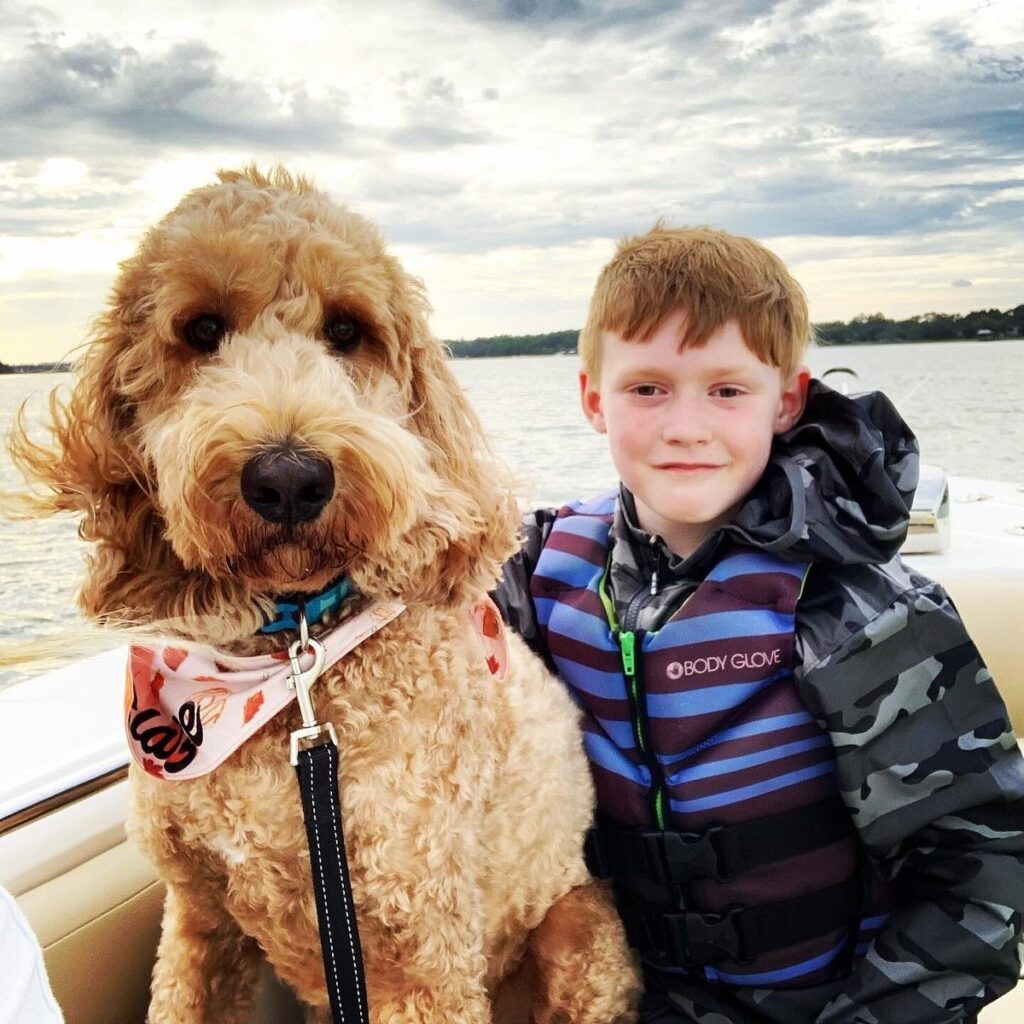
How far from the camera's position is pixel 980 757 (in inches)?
50.9

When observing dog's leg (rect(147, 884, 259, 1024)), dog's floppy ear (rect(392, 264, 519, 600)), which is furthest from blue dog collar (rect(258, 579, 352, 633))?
dog's leg (rect(147, 884, 259, 1024))

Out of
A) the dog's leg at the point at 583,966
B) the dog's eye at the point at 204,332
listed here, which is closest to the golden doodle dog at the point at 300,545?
the dog's eye at the point at 204,332

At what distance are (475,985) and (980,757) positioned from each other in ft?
2.49

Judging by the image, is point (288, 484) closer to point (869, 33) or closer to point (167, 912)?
point (167, 912)

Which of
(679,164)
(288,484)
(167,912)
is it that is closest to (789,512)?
(288,484)

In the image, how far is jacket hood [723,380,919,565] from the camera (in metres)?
1.34

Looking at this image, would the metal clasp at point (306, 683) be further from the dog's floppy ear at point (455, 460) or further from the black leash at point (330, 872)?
the dog's floppy ear at point (455, 460)

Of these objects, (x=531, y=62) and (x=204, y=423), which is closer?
(x=204, y=423)

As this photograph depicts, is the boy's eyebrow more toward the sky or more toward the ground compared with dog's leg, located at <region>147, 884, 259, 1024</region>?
more toward the sky

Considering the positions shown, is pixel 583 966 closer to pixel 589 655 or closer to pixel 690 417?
pixel 589 655

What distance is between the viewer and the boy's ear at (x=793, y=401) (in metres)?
1.51

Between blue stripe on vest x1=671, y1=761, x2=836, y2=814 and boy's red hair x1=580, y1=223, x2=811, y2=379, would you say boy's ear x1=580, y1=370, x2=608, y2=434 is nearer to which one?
boy's red hair x1=580, y1=223, x2=811, y2=379

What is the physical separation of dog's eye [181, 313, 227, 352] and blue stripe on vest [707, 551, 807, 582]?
2.56 feet

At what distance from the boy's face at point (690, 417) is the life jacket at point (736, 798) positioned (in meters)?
0.13
